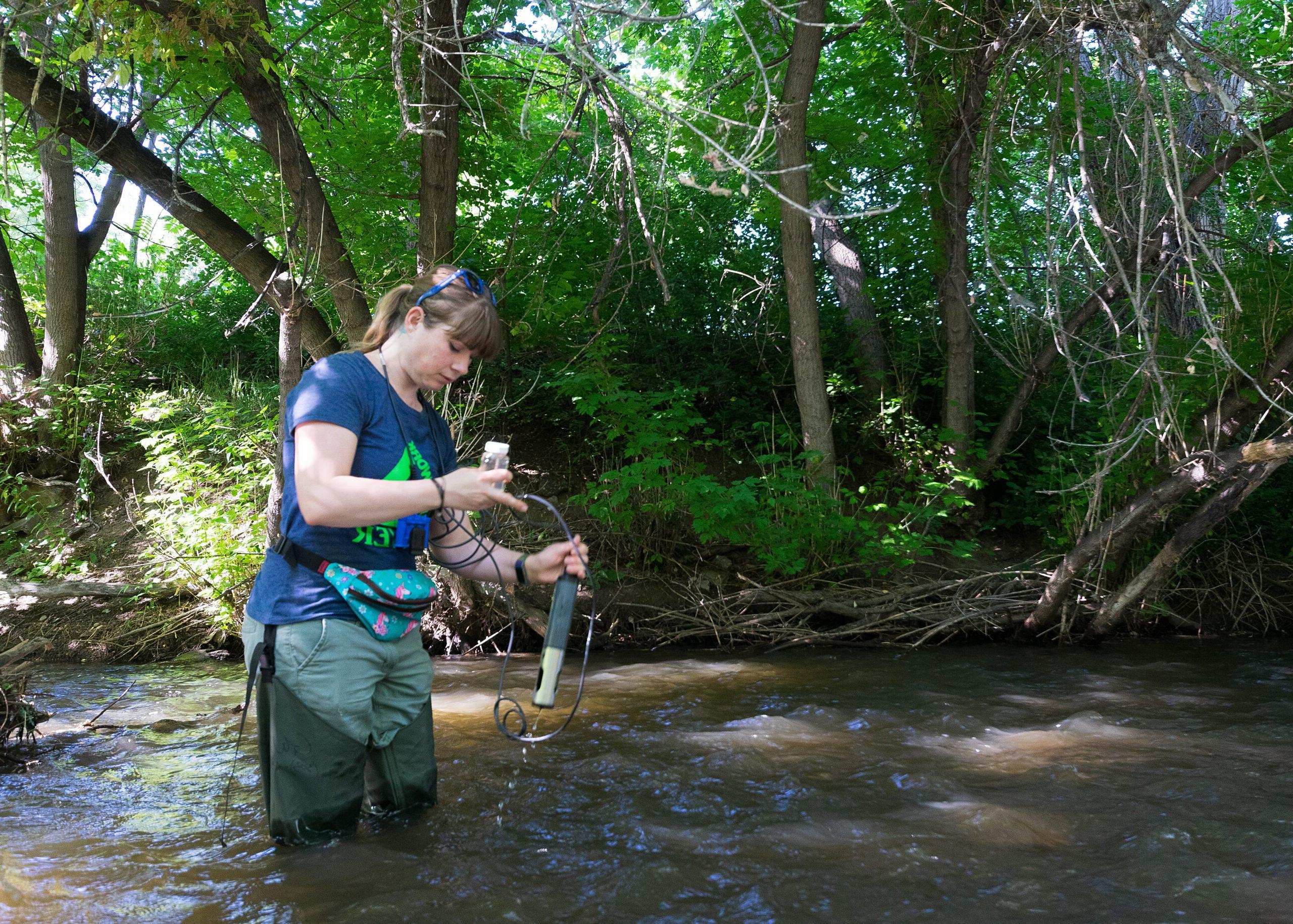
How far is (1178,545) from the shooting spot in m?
5.92

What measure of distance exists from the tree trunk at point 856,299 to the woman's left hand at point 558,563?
611cm

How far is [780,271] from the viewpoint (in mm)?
9789

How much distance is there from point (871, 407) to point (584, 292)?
2.87m

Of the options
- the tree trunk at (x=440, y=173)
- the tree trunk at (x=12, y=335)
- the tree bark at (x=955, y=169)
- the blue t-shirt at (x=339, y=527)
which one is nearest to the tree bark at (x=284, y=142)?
the tree trunk at (x=440, y=173)

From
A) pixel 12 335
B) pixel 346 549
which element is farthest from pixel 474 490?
pixel 12 335

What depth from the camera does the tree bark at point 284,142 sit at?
5.43 meters

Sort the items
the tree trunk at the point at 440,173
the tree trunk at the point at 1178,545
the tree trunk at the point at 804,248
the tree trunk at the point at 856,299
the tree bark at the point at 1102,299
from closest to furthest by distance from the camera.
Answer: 1. the tree bark at the point at 1102,299
2. the tree trunk at the point at 1178,545
3. the tree trunk at the point at 440,173
4. the tree trunk at the point at 804,248
5. the tree trunk at the point at 856,299

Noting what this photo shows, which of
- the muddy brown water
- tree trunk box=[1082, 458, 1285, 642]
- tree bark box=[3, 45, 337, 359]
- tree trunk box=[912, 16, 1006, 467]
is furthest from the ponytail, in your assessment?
tree trunk box=[912, 16, 1006, 467]

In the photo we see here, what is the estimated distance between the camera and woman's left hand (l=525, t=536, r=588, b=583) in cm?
288

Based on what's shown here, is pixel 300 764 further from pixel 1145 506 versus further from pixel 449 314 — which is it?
pixel 1145 506

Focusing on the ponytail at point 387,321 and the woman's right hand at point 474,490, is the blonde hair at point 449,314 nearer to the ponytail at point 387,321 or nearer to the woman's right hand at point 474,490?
the ponytail at point 387,321

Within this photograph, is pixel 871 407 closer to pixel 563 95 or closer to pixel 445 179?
pixel 445 179

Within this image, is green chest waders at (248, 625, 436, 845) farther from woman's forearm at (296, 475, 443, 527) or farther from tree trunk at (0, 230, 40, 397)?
tree trunk at (0, 230, 40, 397)

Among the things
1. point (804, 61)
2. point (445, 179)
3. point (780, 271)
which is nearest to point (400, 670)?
point (445, 179)
